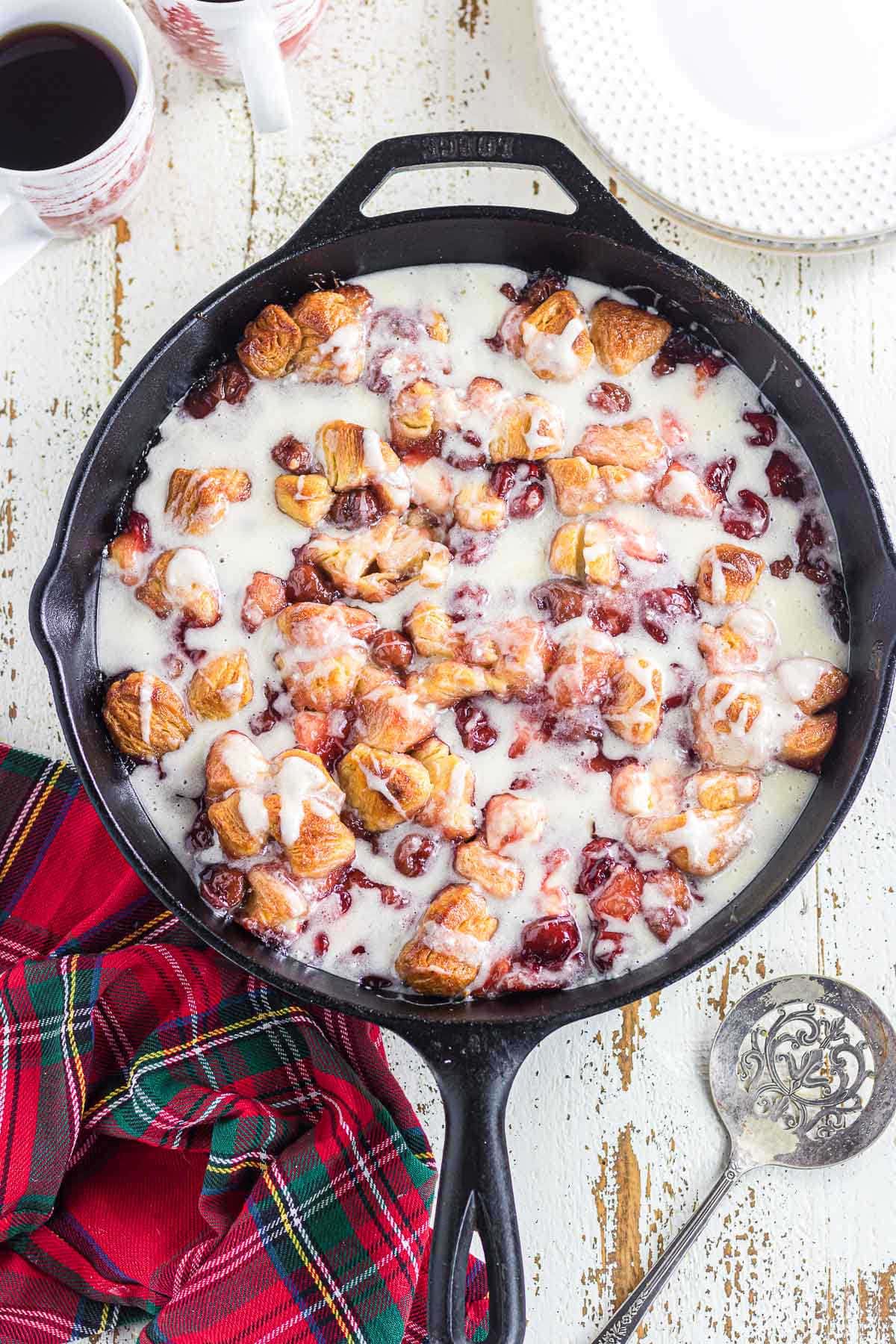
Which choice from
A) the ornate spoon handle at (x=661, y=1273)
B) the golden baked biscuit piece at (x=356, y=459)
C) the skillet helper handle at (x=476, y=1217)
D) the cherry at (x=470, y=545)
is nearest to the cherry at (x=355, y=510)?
the golden baked biscuit piece at (x=356, y=459)

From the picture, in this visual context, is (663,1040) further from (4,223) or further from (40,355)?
(4,223)

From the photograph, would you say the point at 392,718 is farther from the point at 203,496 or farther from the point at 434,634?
the point at 203,496

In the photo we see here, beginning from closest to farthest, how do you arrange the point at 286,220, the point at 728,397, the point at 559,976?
the point at 559,976 → the point at 728,397 → the point at 286,220

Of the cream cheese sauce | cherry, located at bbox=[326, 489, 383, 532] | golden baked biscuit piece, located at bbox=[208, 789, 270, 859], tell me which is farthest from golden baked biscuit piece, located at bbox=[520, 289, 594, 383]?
golden baked biscuit piece, located at bbox=[208, 789, 270, 859]

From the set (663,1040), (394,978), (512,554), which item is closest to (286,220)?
(512,554)

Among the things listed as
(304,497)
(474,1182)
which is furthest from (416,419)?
(474,1182)

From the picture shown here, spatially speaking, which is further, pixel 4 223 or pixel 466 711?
pixel 4 223

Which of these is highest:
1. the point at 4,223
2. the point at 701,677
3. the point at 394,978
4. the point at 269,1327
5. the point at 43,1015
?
the point at 4,223
